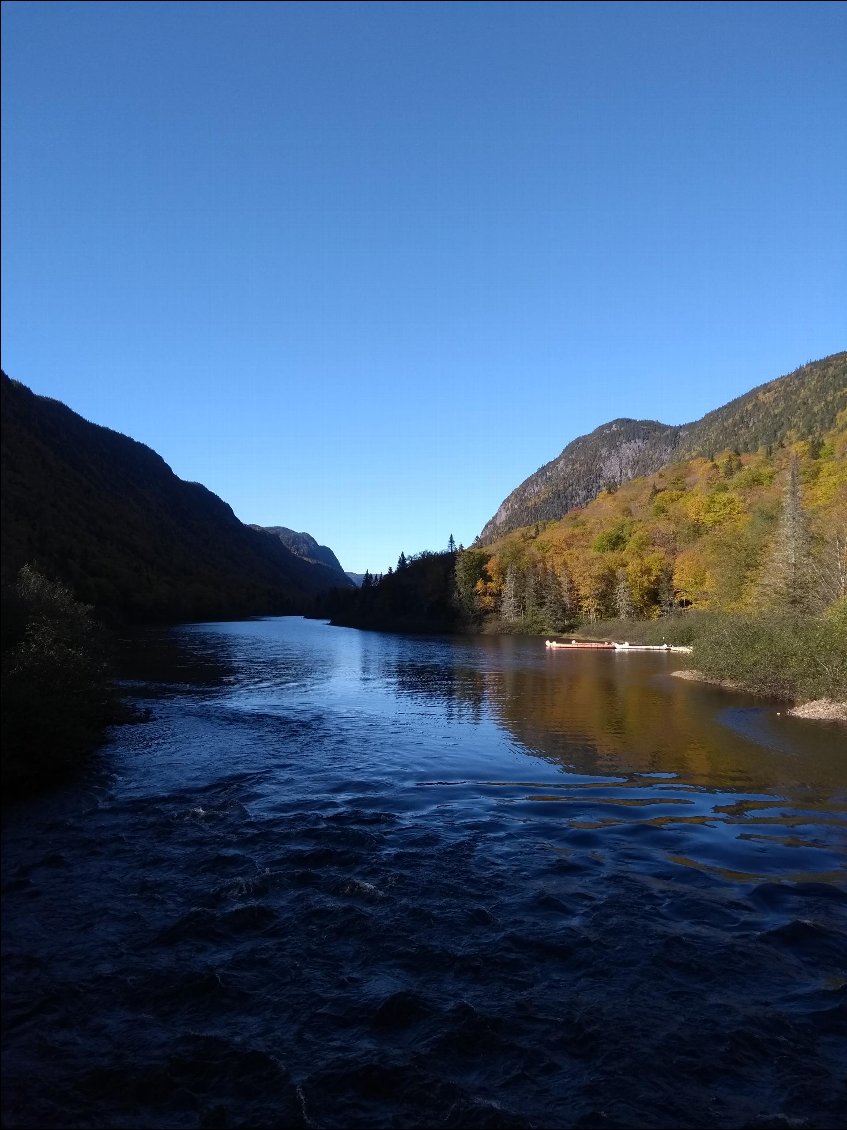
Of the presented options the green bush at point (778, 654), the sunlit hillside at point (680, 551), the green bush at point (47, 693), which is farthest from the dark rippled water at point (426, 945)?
the sunlit hillside at point (680, 551)

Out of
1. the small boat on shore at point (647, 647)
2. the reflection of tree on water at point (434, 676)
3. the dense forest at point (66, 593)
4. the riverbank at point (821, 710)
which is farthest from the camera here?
the small boat on shore at point (647, 647)

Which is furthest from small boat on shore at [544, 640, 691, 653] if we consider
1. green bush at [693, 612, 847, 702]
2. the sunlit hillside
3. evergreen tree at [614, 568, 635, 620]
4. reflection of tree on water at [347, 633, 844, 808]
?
green bush at [693, 612, 847, 702]

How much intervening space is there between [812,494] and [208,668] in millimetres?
80362

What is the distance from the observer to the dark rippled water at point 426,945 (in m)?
5.76

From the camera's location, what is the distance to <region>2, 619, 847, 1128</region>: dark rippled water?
5762 mm

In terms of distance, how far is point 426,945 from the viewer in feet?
27.4

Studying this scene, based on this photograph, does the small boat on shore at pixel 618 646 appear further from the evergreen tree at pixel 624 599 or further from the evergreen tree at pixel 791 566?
the evergreen tree at pixel 624 599

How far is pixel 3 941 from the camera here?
812cm

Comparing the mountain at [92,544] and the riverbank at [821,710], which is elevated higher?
the mountain at [92,544]

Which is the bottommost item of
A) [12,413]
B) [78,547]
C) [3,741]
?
[3,741]

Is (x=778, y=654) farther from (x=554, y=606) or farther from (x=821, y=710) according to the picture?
(x=554, y=606)

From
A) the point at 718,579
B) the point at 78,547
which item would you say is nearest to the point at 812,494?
the point at 718,579

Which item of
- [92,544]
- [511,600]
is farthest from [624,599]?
[92,544]

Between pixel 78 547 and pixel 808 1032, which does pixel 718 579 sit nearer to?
pixel 808 1032
